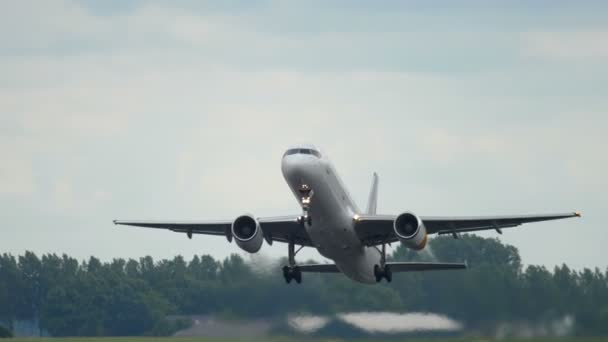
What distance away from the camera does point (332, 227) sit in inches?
2178

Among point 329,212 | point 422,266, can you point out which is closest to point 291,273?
point 422,266

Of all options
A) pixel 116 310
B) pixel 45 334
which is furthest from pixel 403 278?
pixel 45 334

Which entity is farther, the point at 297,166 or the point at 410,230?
the point at 410,230

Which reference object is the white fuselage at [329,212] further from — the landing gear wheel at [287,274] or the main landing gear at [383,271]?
the landing gear wheel at [287,274]

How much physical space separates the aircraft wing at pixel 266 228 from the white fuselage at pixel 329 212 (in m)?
1.49

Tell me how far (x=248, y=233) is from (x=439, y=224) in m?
8.00

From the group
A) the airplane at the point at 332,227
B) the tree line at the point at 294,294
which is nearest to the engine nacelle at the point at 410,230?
the airplane at the point at 332,227

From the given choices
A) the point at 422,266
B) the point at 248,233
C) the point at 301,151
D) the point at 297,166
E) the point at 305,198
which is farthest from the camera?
the point at 422,266

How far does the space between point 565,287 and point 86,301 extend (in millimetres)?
26165

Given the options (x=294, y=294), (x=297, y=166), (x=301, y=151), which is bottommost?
(x=294, y=294)

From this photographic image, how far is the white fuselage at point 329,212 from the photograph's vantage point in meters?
53.4

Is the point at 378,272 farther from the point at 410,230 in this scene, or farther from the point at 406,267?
the point at 410,230

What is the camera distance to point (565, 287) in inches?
2265

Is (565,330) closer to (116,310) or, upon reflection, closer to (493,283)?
(493,283)
